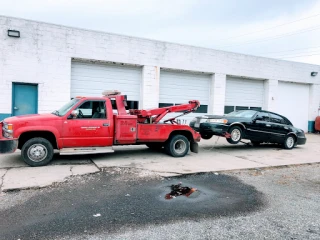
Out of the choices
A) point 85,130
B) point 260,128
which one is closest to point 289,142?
point 260,128

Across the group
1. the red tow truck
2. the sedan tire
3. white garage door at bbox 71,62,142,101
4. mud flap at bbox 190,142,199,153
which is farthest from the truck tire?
white garage door at bbox 71,62,142,101

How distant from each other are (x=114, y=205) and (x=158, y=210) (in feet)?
2.57

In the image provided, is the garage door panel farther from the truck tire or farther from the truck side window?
the truck side window

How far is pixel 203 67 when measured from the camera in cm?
1619

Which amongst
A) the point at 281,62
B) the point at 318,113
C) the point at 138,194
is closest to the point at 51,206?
the point at 138,194

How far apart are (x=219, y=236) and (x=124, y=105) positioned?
5.61 metres

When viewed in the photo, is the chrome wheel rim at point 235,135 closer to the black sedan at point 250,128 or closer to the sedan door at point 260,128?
the black sedan at point 250,128

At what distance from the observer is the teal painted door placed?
11.9 meters

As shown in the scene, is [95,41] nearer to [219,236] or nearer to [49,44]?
[49,44]

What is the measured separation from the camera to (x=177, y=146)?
368 inches

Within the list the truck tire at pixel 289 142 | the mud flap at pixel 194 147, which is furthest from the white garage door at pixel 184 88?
the mud flap at pixel 194 147

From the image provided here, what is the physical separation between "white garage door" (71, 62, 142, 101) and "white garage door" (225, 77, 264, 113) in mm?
6319

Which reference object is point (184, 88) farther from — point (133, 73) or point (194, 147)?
point (194, 147)

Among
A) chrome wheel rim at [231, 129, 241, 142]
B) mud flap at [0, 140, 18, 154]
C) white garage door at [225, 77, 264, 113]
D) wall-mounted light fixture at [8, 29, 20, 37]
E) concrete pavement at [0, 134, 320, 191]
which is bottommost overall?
concrete pavement at [0, 134, 320, 191]
